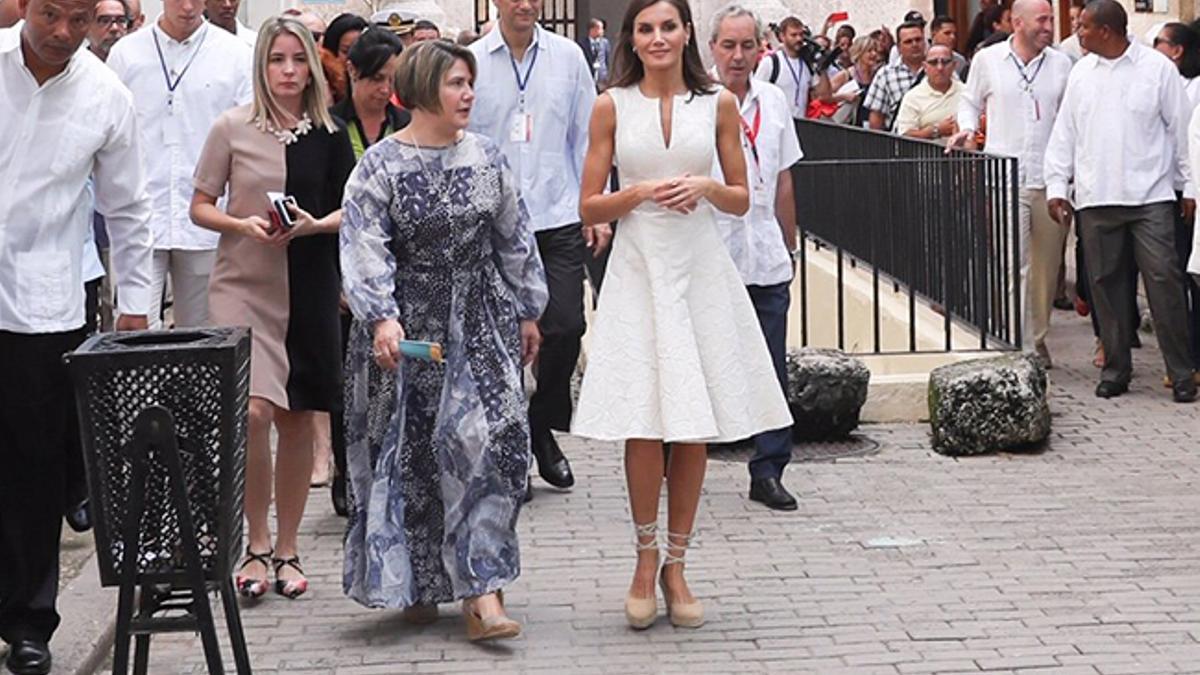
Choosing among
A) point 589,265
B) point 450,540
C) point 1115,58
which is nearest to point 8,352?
point 450,540

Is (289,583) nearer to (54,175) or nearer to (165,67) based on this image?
(54,175)

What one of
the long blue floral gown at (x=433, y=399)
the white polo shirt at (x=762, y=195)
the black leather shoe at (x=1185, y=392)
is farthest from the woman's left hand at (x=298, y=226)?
the black leather shoe at (x=1185, y=392)

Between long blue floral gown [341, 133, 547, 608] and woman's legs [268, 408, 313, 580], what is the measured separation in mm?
684

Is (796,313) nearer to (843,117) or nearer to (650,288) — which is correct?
(843,117)

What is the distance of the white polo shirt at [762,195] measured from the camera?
928 cm

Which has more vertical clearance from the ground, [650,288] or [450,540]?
[650,288]

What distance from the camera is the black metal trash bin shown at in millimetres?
6031

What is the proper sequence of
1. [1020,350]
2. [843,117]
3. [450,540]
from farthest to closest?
1. [843,117]
2. [1020,350]
3. [450,540]

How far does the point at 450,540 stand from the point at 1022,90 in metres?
6.78

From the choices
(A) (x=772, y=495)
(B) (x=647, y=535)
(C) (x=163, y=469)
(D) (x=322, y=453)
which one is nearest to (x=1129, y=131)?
(A) (x=772, y=495)

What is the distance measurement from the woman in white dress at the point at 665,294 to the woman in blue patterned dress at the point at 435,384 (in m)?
0.34

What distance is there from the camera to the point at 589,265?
15.6 m

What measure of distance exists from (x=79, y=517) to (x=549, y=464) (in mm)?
1944

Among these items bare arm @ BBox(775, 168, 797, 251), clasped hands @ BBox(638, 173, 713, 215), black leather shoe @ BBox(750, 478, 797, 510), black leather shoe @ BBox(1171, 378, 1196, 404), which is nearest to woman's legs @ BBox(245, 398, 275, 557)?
clasped hands @ BBox(638, 173, 713, 215)
